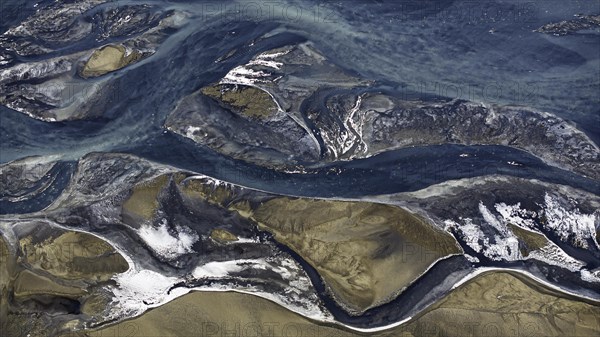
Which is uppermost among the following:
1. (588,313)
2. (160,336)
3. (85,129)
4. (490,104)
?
(490,104)

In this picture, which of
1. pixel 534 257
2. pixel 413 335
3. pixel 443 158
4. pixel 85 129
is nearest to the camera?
pixel 413 335

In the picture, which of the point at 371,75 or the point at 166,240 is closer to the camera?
the point at 166,240

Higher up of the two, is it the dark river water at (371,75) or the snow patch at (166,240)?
the dark river water at (371,75)

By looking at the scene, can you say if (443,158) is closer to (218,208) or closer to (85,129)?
(218,208)

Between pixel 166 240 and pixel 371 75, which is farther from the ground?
pixel 371 75

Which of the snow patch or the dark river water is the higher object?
the dark river water

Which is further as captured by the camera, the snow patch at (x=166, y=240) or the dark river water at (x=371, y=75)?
the dark river water at (x=371, y=75)

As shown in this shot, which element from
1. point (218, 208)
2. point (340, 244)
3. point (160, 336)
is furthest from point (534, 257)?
point (160, 336)

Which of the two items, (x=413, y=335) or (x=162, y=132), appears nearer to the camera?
(x=413, y=335)

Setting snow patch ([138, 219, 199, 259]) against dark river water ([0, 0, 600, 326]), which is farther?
dark river water ([0, 0, 600, 326])

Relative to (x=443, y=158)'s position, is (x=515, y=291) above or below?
below

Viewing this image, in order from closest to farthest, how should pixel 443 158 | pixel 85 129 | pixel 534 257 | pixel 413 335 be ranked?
pixel 413 335 < pixel 534 257 < pixel 443 158 < pixel 85 129
